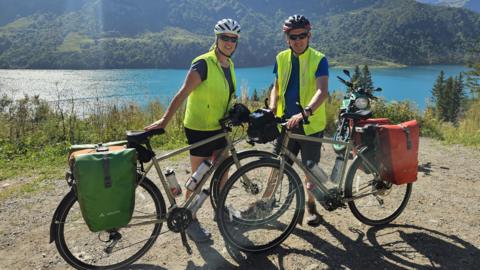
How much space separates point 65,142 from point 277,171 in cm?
533

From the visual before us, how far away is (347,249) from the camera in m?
3.27

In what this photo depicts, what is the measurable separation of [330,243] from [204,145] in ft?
5.04

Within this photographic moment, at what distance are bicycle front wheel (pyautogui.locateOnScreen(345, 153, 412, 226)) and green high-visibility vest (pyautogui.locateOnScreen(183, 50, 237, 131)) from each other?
1408 mm

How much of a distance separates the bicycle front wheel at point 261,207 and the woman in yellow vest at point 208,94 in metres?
0.40

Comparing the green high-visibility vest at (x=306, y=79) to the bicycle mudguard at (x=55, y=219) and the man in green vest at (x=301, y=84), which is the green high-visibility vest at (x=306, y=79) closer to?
the man in green vest at (x=301, y=84)

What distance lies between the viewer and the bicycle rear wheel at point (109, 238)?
2.70m

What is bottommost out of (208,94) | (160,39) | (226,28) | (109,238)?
(109,238)

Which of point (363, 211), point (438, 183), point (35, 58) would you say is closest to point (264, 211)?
point (363, 211)

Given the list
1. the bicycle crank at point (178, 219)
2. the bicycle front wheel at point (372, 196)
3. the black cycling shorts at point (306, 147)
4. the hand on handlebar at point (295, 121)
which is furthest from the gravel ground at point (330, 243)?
the hand on handlebar at point (295, 121)

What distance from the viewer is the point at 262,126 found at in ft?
9.84

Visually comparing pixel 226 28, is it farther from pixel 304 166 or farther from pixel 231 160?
pixel 304 166

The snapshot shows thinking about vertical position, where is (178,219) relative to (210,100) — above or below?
below

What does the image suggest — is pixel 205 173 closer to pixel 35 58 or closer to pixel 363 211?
pixel 363 211

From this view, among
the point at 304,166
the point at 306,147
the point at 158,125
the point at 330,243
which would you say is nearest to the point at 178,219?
the point at 158,125
